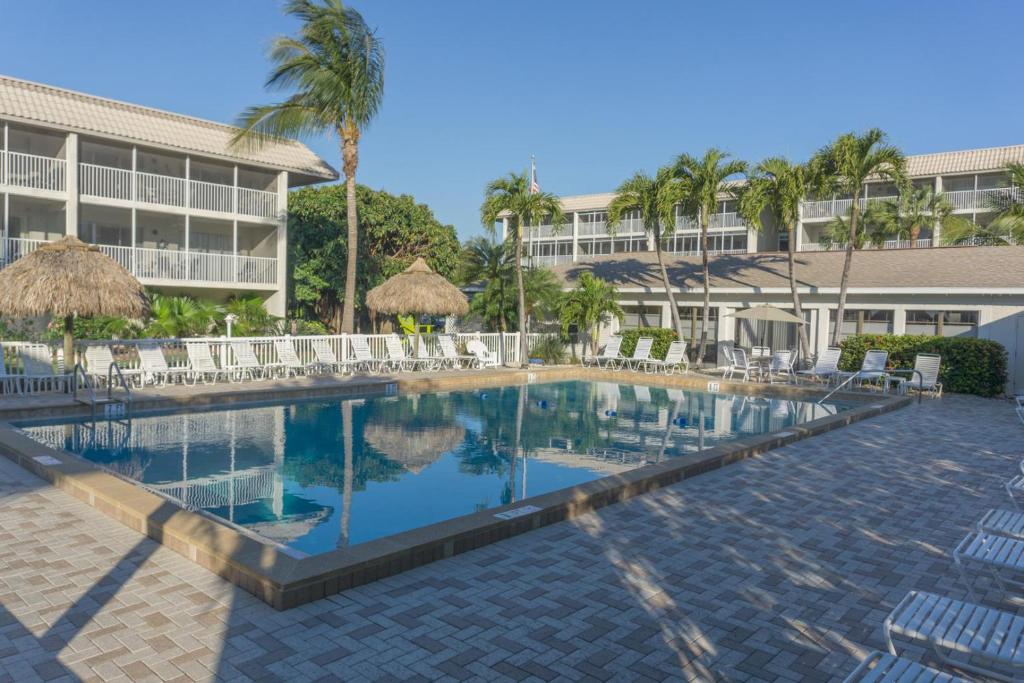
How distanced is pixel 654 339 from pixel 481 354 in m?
5.65

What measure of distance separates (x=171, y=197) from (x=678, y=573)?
75.3 ft

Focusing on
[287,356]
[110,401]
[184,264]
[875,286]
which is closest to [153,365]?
[110,401]

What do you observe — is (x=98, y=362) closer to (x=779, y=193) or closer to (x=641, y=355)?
(x=641, y=355)

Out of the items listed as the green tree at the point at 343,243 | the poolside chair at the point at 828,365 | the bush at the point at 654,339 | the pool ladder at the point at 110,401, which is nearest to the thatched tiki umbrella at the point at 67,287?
the pool ladder at the point at 110,401

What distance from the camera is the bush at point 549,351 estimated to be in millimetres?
24281

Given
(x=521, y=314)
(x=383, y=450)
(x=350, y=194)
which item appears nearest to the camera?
(x=383, y=450)

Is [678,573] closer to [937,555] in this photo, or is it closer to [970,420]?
[937,555]

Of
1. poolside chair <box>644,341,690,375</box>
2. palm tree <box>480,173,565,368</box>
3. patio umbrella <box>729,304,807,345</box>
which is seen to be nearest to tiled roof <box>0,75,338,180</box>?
palm tree <box>480,173,565,368</box>

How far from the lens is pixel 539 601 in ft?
15.4

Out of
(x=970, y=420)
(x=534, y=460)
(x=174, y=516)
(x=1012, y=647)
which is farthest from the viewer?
(x=970, y=420)

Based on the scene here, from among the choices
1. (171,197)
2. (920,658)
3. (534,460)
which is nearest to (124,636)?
(920,658)

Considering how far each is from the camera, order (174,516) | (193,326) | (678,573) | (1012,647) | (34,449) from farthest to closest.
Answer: (193,326)
(34,449)
(174,516)
(678,573)
(1012,647)

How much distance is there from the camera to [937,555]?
5.77 meters

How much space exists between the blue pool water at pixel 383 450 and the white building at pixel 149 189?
1155 cm
